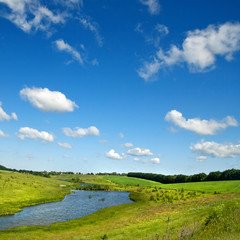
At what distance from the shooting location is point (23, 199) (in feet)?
220

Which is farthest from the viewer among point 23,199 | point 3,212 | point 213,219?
point 23,199

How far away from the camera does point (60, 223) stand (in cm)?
4359

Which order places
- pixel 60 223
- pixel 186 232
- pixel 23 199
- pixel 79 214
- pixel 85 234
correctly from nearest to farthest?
pixel 186 232, pixel 85 234, pixel 60 223, pixel 79 214, pixel 23 199

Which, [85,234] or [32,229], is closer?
[85,234]

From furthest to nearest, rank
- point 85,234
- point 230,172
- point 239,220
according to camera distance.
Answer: point 230,172, point 85,234, point 239,220

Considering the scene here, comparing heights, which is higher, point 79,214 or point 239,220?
point 239,220

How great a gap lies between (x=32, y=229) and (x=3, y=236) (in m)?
5.96

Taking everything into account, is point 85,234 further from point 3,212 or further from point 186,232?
point 3,212

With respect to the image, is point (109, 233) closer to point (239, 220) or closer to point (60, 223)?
point (60, 223)

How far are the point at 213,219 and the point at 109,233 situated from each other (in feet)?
61.9

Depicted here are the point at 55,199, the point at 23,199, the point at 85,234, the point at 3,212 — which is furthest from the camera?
the point at 55,199

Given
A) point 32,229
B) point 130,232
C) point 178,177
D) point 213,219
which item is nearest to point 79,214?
point 32,229

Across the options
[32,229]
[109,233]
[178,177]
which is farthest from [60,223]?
[178,177]

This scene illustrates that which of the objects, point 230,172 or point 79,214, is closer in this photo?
point 79,214
